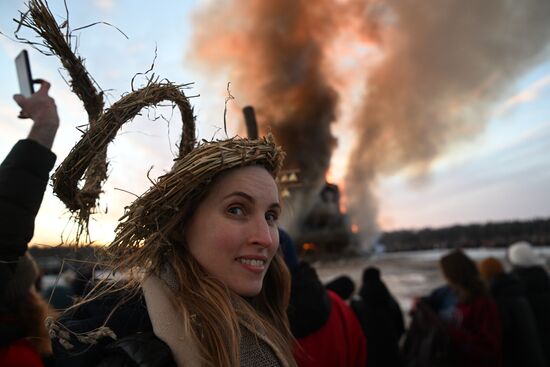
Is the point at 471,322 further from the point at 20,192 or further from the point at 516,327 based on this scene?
the point at 20,192

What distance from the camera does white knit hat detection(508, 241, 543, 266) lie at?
15.3 feet

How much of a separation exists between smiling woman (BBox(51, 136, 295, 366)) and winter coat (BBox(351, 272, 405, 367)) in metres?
2.94

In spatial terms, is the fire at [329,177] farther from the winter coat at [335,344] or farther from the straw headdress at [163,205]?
the straw headdress at [163,205]

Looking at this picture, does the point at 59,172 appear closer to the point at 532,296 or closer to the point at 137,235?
the point at 137,235

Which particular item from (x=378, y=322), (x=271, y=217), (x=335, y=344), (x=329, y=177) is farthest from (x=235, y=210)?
(x=329, y=177)

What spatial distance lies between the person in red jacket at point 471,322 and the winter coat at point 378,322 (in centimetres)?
74

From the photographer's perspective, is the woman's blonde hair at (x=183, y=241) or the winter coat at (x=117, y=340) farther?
the woman's blonde hair at (x=183, y=241)

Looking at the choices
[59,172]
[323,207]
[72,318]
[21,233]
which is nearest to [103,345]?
[72,318]

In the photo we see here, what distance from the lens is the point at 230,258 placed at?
1.54 m

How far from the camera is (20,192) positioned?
1.58 meters

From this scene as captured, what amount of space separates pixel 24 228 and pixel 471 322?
3815 mm

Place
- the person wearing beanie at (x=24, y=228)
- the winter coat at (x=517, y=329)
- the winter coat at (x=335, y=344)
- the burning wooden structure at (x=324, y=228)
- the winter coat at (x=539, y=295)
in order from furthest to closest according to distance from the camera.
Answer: the burning wooden structure at (x=324, y=228) < the winter coat at (x=539, y=295) < the winter coat at (x=517, y=329) < the winter coat at (x=335, y=344) < the person wearing beanie at (x=24, y=228)

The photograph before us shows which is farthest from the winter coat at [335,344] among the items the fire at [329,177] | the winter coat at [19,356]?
the fire at [329,177]

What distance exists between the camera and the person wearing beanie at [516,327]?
3.93m
